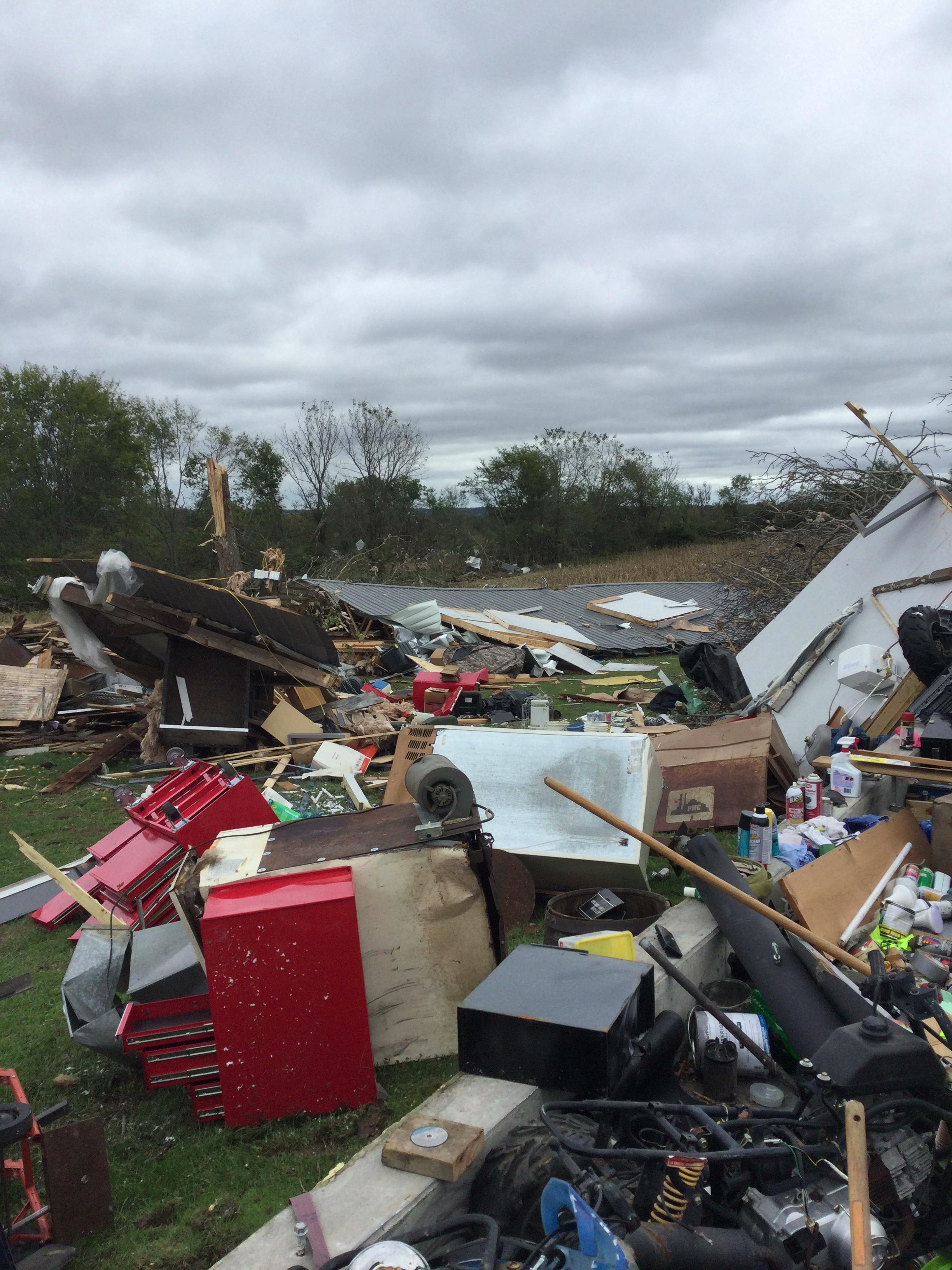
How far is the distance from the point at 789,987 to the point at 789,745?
3905 millimetres

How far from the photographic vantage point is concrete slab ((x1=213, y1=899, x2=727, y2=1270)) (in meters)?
2.02

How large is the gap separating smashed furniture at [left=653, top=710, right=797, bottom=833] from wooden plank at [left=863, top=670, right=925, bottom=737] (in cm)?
66

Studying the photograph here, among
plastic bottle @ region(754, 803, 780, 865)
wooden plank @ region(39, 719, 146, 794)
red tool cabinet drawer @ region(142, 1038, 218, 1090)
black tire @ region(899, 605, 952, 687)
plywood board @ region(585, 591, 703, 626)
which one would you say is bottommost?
wooden plank @ region(39, 719, 146, 794)

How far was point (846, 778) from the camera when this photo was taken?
5113mm

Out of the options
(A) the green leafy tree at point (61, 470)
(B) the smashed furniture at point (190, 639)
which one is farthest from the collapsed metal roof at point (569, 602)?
(A) the green leafy tree at point (61, 470)

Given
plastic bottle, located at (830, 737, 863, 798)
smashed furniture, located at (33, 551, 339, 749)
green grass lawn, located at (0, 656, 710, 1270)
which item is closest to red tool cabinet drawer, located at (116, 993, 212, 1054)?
green grass lawn, located at (0, 656, 710, 1270)

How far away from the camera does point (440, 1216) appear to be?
2.23 m

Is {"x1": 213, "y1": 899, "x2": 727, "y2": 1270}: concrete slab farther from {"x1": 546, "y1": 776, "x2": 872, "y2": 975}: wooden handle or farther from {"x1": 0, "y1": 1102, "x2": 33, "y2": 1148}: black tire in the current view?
{"x1": 546, "y1": 776, "x2": 872, "y2": 975}: wooden handle

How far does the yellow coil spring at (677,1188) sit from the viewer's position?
6.33ft

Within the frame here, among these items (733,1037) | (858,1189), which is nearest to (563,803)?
(733,1037)

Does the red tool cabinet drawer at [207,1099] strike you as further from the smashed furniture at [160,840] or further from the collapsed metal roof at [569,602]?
the collapsed metal roof at [569,602]

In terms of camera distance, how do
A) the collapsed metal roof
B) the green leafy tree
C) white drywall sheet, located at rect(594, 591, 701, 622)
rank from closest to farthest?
the collapsed metal roof
white drywall sheet, located at rect(594, 591, 701, 622)
the green leafy tree

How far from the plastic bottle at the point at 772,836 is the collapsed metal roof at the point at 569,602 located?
→ 9.12 meters

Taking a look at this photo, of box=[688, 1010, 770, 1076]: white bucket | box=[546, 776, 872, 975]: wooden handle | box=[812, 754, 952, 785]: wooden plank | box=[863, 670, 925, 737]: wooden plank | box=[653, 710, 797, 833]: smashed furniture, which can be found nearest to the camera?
box=[546, 776, 872, 975]: wooden handle
